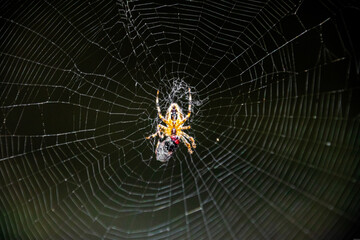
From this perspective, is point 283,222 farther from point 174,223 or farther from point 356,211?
point 174,223

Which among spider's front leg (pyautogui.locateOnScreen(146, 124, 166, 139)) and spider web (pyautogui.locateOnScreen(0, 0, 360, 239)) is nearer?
spider web (pyautogui.locateOnScreen(0, 0, 360, 239))

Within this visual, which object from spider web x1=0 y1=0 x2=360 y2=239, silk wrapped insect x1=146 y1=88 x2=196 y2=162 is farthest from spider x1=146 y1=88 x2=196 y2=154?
spider web x1=0 y1=0 x2=360 y2=239

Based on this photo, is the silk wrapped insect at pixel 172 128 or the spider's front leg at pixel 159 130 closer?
the silk wrapped insect at pixel 172 128

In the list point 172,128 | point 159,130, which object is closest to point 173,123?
point 172,128

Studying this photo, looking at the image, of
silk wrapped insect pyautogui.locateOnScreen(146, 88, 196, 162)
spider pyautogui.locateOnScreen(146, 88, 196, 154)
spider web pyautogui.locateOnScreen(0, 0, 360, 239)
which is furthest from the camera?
spider pyautogui.locateOnScreen(146, 88, 196, 154)

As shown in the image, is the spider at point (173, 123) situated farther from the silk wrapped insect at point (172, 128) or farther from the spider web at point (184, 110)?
the spider web at point (184, 110)

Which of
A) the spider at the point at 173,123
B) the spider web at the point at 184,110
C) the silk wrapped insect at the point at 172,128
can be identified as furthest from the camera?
the spider at the point at 173,123

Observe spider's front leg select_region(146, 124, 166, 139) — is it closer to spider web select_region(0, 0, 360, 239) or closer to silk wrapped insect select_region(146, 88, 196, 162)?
silk wrapped insect select_region(146, 88, 196, 162)

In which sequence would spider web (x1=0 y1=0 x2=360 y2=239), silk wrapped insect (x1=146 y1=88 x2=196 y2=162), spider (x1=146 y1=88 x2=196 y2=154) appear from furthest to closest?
spider (x1=146 y1=88 x2=196 y2=154), silk wrapped insect (x1=146 y1=88 x2=196 y2=162), spider web (x1=0 y1=0 x2=360 y2=239)

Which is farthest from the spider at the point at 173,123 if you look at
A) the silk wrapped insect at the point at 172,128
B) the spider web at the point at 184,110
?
the spider web at the point at 184,110

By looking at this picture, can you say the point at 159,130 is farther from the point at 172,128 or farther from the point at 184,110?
the point at 184,110
